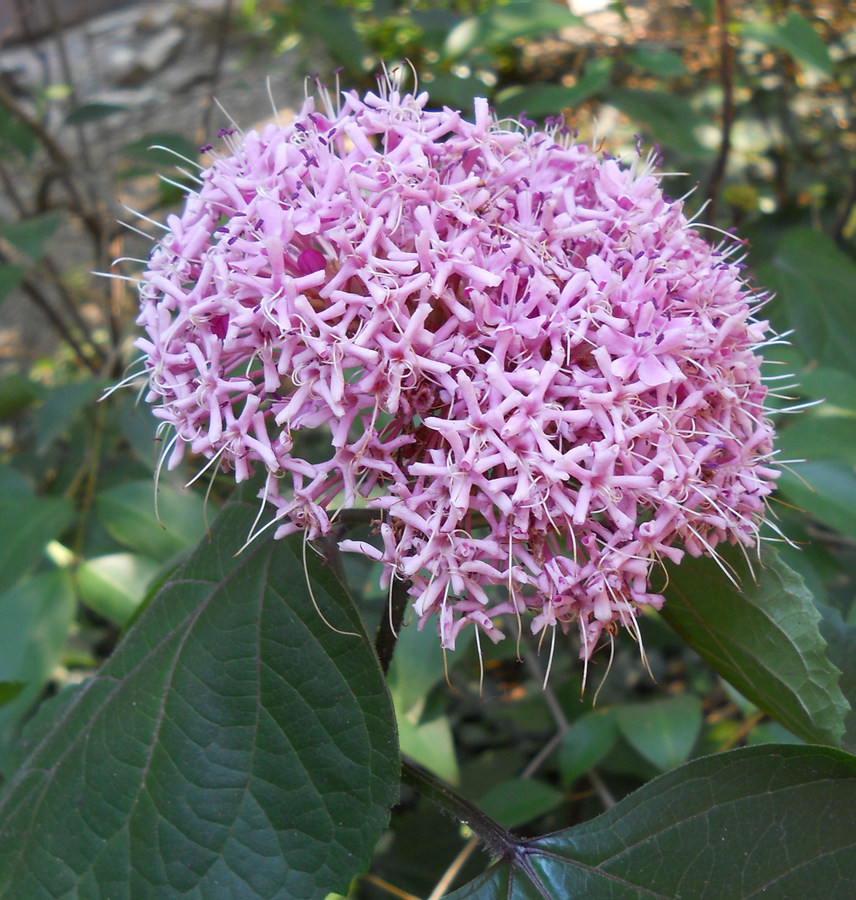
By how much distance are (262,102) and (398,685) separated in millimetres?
Answer: 4294

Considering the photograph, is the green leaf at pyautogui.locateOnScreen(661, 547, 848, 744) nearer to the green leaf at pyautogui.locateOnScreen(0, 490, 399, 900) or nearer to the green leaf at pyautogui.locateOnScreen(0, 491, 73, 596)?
the green leaf at pyautogui.locateOnScreen(0, 490, 399, 900)

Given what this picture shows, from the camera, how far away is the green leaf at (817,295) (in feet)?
6.52

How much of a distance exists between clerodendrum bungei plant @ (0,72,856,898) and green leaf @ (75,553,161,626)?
0.48m

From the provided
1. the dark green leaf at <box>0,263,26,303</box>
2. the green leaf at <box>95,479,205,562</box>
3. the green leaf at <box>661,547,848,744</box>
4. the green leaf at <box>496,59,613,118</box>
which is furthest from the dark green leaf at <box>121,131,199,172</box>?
the green leaf at <box>661,547,848,744</box>

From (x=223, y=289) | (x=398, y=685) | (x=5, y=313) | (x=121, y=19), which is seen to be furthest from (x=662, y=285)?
(x=121, y=19)

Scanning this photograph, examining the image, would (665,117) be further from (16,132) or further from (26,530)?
(16,132)

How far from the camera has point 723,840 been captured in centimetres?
79

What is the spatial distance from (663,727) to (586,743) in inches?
5.8

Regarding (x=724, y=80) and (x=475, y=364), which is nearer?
(x=475, y=364)

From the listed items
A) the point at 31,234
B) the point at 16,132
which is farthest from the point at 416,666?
the point at 16,132

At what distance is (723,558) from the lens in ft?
2.89

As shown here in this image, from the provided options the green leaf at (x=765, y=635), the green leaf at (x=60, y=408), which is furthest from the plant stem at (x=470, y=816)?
the green leaf at (x=60, y=408)

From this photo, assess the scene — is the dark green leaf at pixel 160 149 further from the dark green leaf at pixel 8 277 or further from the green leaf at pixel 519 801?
the green leaf at pixel 519 801

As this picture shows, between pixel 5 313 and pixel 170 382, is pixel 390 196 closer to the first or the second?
pixel 170 382
